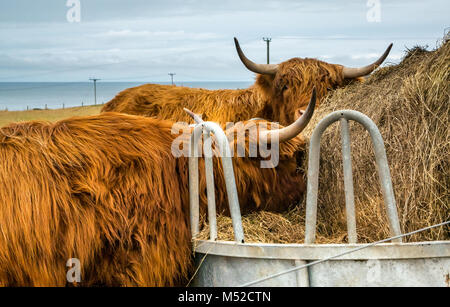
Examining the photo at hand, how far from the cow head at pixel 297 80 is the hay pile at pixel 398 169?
6.78 ft

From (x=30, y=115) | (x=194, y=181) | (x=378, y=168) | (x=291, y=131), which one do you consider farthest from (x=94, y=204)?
(x=30, y=115)

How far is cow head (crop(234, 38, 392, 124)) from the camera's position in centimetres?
620

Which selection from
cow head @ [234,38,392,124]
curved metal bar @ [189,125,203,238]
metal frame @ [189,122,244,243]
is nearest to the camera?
metal frame @ [189,122,244,243]

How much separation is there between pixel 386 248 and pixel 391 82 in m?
1.68

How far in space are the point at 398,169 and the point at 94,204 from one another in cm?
172

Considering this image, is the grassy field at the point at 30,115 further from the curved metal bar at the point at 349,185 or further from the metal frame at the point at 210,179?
the curved metal bar at the point at 349,185

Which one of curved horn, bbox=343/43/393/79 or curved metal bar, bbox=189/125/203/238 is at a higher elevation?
curved horn, bbox=343/43/393/79

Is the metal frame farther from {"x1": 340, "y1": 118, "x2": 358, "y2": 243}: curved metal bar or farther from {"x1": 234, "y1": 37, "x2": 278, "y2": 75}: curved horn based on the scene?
{"x1": 234, "y1": 37, "x2": 278, "y2": 75}: curved horn

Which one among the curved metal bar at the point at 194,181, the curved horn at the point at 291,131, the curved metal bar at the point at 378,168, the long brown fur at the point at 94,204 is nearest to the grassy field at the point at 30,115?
the long brown fur at the point at 94,204

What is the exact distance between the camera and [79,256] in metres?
3.14

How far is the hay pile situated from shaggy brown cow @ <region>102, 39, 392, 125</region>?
1.85 m

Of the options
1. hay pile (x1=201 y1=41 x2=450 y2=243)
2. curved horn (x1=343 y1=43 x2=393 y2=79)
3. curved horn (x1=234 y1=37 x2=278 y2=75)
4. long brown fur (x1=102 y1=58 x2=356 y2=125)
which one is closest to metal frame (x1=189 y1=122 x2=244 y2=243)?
hay pile (x1=201 y1=41 x2=450 y2=243)

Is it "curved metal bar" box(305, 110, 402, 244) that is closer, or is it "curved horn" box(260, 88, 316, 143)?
"curved metal bar" box(305, 110, 402, 244)

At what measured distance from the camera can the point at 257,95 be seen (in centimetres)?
727
